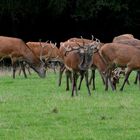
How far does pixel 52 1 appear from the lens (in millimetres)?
35531

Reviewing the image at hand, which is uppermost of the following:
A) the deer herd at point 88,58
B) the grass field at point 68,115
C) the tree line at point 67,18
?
the tree line at point 67,18

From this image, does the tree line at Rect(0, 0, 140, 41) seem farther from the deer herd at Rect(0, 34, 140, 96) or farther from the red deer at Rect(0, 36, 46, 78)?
the red deer at Rect(0, 36, 46, 78)

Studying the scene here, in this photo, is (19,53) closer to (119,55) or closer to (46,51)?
(46,51)

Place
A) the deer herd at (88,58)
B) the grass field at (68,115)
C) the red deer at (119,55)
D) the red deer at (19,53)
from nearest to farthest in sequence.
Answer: the grass field at (68,115)
the deer herd at (88,58)
the red deer at (119,55)
the red deer at (19,53)

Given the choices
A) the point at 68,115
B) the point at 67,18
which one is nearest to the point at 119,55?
the point at 68,115

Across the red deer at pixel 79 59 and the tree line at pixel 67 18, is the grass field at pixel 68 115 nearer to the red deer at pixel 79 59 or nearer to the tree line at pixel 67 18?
the red deer at pixel 79 59

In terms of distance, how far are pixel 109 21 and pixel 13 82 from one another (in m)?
20.0

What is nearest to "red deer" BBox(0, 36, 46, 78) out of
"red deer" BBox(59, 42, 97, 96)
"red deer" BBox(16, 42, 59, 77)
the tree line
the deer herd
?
the deer herd

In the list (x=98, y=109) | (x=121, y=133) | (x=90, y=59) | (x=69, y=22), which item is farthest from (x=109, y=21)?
(x=121, y=133)

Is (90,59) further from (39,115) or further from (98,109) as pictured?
(39,115)

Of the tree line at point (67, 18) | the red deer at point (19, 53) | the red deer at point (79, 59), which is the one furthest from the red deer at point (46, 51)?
the tree line at point (67, 18)

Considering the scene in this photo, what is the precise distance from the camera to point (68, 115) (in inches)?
436

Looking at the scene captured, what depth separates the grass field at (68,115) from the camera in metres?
9.32

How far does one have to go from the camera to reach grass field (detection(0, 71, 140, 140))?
30.6 ft
